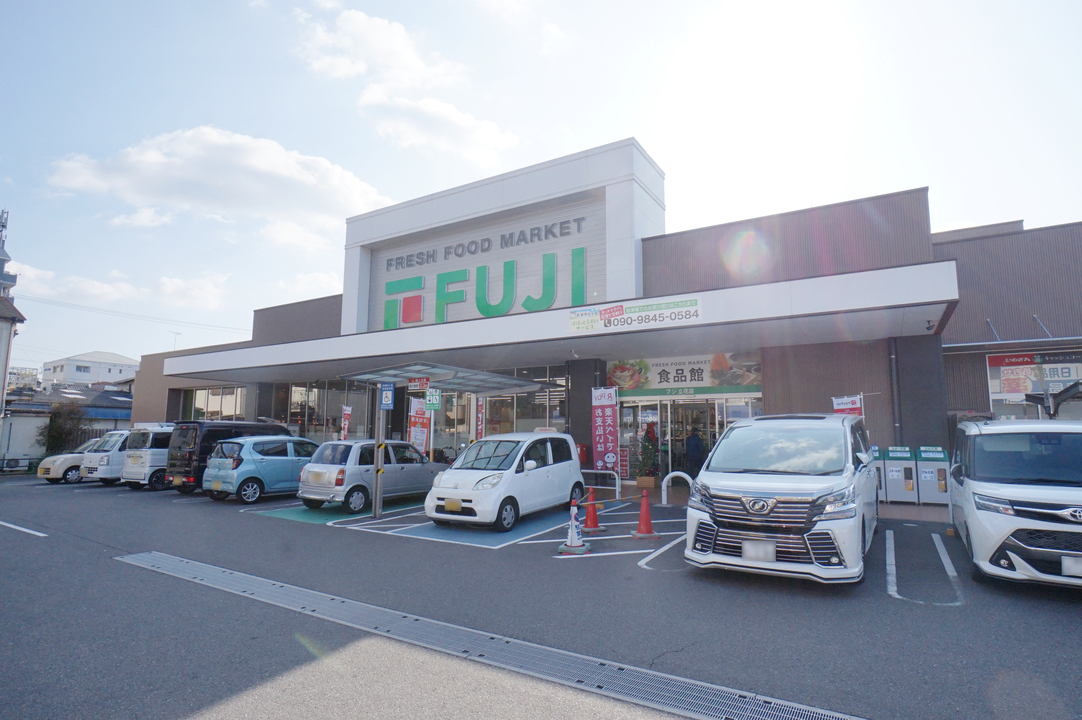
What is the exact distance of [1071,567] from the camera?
18.1ft

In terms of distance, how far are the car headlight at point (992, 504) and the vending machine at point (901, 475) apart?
21.5 feet

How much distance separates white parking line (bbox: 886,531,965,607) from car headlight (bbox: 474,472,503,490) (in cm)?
564

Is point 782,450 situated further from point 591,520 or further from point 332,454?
point 332,454

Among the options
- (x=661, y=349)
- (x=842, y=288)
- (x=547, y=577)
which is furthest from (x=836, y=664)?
(x=661, y=349)

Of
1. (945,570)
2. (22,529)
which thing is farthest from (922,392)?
(22,529)

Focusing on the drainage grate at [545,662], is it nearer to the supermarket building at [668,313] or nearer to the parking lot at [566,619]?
the parking lot at [566,619]

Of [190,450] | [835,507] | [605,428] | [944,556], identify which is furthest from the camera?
[190,450]

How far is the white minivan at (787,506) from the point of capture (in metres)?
5.95

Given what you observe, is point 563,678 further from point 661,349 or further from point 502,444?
point 661,349

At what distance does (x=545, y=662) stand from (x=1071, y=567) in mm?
5002

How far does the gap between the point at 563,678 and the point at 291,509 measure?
1059 cm

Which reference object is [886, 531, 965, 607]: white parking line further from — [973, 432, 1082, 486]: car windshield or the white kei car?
the white kei car

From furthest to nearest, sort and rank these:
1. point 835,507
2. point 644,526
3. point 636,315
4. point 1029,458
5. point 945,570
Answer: point 636,315, point 644,526, point 945,570, point 1029,458, point 835,507

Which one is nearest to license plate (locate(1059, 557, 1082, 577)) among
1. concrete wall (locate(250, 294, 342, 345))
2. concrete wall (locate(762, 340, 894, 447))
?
concrete wall (locate(762, 340, 894, 447))
